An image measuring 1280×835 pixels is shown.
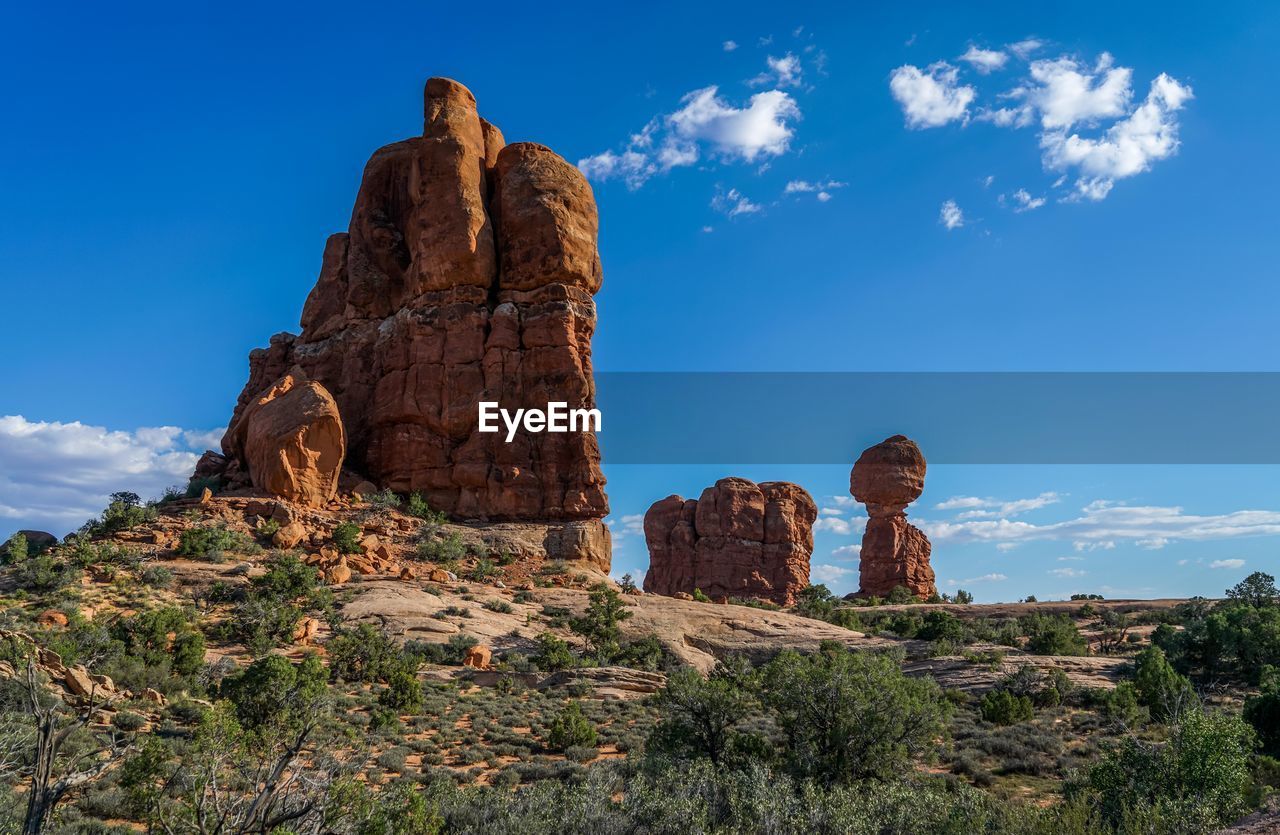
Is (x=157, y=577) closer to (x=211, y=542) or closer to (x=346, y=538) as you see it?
(x=211, y=542)

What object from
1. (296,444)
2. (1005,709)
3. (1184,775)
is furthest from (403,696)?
(296,444)

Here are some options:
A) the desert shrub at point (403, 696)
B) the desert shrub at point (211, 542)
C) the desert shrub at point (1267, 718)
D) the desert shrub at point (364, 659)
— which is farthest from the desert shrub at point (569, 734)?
the desert shrub at point (211, 542)

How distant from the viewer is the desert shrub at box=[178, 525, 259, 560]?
29.1m

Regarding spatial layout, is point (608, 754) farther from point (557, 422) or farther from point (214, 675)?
point (557, 422)

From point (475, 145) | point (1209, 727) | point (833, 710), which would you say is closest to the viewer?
point (1209, 727)

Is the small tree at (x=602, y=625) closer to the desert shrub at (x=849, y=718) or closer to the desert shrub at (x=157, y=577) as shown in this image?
the desert shrub at (x=849, y=718)

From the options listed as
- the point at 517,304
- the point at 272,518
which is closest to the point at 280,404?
the point at 272,518

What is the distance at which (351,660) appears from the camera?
22047mm

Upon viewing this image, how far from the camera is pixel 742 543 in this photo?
214ft

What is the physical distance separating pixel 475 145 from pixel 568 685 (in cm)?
3187

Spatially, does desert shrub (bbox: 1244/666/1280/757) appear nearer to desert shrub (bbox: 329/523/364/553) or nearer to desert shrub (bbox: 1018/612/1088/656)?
desert shrub (bbox: 1018/612/1088/656)

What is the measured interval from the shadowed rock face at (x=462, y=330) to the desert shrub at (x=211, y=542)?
26.2 feet

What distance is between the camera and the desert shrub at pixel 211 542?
29141mm

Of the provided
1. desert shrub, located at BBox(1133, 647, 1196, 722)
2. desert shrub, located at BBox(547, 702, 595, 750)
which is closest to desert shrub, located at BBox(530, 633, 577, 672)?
desert shrub, located at BBox(547, 702, 595, 750)
